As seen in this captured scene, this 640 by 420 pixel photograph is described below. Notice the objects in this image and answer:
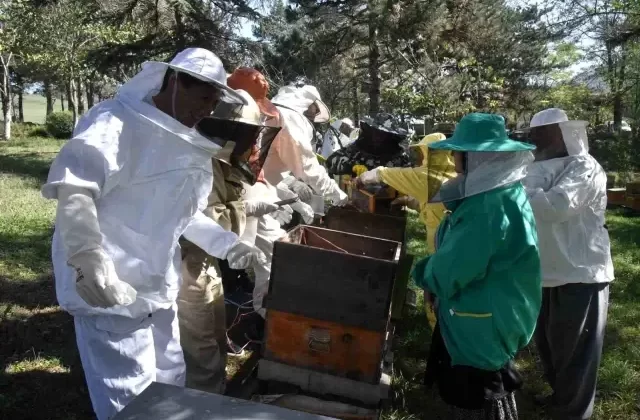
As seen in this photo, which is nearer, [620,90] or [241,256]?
[241,256]

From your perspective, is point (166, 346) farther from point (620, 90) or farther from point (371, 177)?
point (620, 90)

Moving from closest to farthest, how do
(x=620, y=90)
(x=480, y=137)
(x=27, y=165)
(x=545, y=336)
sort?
(x=480, y=137), (x=545, y=336), (x=27, y=165), (x=620, y=90)

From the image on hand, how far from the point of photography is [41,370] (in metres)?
3.44

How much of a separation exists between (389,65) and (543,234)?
16141 mm

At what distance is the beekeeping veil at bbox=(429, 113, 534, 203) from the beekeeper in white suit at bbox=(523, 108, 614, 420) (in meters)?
0.62

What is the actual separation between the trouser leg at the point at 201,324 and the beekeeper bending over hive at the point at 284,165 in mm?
800

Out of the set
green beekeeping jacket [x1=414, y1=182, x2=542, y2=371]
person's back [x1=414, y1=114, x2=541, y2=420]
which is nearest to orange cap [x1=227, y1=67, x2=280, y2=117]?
person's back [x1=414, y1=114, x2=541, y2=420]

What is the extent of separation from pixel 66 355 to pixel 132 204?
2.15m

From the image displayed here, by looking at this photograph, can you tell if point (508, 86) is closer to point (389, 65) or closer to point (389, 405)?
point (389, 65)

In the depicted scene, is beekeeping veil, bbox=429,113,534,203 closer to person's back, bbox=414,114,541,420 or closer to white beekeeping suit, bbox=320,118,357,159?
person's back, bbox=414,114,541,420

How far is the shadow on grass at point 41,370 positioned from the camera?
303 centimetres

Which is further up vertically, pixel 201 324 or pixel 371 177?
pixel 371 177

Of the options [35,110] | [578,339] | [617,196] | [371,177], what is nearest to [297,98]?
[371,177]

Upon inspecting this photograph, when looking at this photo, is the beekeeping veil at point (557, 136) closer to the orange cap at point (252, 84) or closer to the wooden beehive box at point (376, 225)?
the wooden beehive box at point (376, 225)
